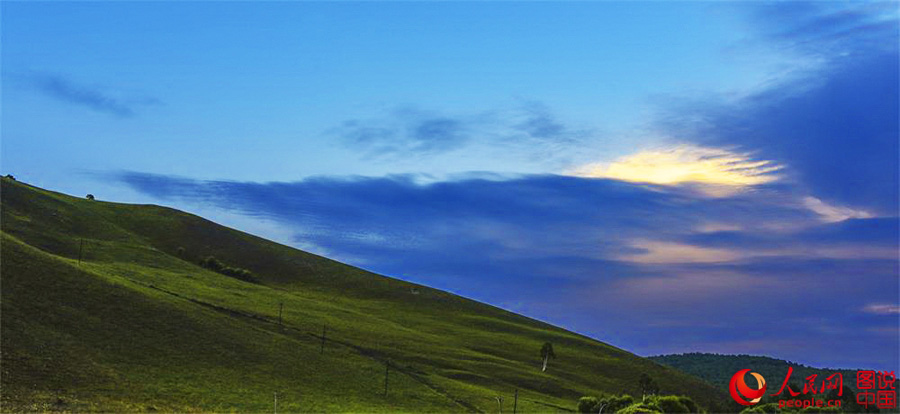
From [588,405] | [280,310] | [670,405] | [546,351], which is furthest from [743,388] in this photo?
[280,310]

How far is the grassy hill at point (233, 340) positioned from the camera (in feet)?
253

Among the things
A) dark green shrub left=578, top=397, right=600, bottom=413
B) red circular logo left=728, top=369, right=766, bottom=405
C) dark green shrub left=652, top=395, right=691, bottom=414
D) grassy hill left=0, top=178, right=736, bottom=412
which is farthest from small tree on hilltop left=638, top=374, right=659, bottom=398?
red circular logo left=728, top=369, right=766, bottom=405

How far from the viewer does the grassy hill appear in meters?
77.1

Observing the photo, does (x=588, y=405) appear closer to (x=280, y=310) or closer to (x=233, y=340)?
(x=233, y=340)

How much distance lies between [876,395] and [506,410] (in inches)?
1932

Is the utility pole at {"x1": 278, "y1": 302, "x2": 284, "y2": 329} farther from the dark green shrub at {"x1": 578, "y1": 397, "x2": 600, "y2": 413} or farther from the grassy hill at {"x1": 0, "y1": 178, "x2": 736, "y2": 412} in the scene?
the dark green shrub at {"x1": 578, "y1": 397, "x2": 600, "y2": 413}

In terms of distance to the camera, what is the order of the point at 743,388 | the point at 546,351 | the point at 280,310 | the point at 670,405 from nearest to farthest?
the point at 743,388 → the point at 670,405 → the point at 280,310 → the point at 546,351

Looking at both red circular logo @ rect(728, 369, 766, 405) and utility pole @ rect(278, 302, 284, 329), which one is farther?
utility pole @ rect(278, 302, 284, 329)

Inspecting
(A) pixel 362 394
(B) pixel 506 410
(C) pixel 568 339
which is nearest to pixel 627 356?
(C) pixel 568 339

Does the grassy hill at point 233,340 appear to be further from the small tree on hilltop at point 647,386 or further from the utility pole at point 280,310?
the small tree on hilltop at point 647,386

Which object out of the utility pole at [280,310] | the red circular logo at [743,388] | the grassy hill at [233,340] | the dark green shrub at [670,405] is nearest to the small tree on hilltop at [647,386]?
the grassy hill at [233,340]

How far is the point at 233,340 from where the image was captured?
3989 inches

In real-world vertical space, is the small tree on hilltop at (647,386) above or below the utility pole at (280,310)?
below

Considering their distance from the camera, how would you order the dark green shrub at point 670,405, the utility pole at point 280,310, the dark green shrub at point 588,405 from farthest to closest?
the utility pole at point 280,310
the dark green shrub at point 588,405
the dark green shrub at point 670,405
